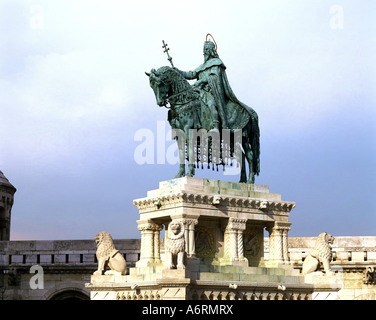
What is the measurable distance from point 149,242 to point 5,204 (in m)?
17.8

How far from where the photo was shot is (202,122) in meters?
23.6

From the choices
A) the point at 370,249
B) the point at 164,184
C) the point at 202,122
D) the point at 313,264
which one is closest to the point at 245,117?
the point at 202,122

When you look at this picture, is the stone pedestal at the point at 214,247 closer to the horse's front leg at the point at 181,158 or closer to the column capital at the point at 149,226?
the column capital at the point at 149,226

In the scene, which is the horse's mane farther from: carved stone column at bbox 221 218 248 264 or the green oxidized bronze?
carved stone column at bbox 221 218 248 264

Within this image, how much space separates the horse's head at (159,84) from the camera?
23062 mm

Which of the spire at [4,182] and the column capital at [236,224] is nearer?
the column capital at [236,224]

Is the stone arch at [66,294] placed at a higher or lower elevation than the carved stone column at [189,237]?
lower

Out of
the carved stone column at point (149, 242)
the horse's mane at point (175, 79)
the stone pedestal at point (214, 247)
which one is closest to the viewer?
the stone pedestal at point (214, 247)

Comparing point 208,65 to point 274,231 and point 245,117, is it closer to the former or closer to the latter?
point 245,117

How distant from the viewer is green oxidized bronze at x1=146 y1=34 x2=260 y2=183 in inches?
911
